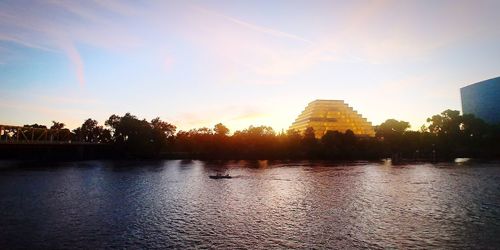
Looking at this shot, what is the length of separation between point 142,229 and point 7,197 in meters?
34.5

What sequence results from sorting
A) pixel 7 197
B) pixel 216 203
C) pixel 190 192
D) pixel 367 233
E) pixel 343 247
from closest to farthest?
1. pixel 343 247
2. pixel 367 233
3. pixel 216 203
4. pixel 7 197
5. pixel 190 192

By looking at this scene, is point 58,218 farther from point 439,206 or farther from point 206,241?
point 439,206

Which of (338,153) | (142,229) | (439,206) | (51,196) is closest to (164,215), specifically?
(142,229)

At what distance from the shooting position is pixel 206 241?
98.9ft

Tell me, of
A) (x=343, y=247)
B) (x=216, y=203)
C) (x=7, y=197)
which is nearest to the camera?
(x=343, y=247)

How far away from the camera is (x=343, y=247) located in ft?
92.6

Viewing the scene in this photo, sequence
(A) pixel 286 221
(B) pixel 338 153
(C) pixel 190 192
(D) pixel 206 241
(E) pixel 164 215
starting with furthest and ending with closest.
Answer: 1. (B) pixel 338 153
2. (C) pixel 190 192
3. (E) pixel 164 215
4. (A) pixel 286 221
5. (D) pixel 206 241

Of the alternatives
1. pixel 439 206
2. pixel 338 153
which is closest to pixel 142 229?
pixel 439 206

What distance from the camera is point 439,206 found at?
150 feet

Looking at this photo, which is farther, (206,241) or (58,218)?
(58,218)

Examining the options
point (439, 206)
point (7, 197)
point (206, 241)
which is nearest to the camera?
point (206, 241)

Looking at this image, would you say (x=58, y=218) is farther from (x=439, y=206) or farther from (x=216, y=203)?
(x=439, y=206)

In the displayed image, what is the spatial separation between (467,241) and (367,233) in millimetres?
8184

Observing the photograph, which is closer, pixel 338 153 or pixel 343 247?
pixel 343 247
